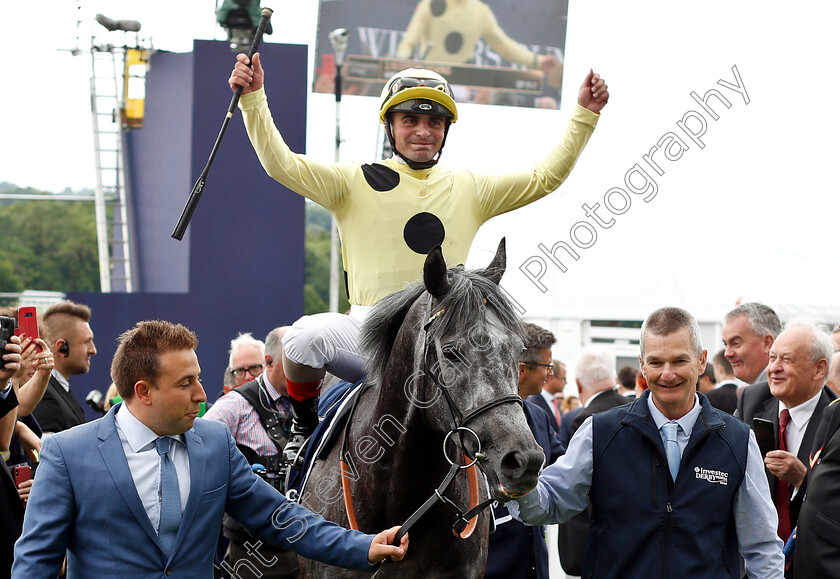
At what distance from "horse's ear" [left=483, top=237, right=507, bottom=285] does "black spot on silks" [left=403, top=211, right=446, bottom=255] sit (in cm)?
62

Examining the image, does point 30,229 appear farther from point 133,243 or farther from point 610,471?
point 610,471

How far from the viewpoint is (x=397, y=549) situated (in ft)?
8.82

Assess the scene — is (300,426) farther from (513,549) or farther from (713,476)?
(713,476)

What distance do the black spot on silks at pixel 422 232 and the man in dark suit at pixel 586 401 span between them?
1.68 metres

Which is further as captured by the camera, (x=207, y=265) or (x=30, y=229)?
(x=30, y=229)

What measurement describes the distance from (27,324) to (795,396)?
3.41 metres

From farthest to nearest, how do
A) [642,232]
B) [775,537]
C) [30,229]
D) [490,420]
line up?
[30,229]
[642,232]
[775,537]
[490,420]

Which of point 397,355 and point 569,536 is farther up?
point 397,355

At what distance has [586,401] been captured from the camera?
642 cm

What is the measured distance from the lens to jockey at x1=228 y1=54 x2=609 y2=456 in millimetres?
3666

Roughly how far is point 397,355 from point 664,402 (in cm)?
95

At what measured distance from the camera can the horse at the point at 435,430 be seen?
262 centimetres

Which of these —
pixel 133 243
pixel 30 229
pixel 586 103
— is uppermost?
pixel 586 103

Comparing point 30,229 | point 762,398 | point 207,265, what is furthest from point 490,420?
point 30,229
